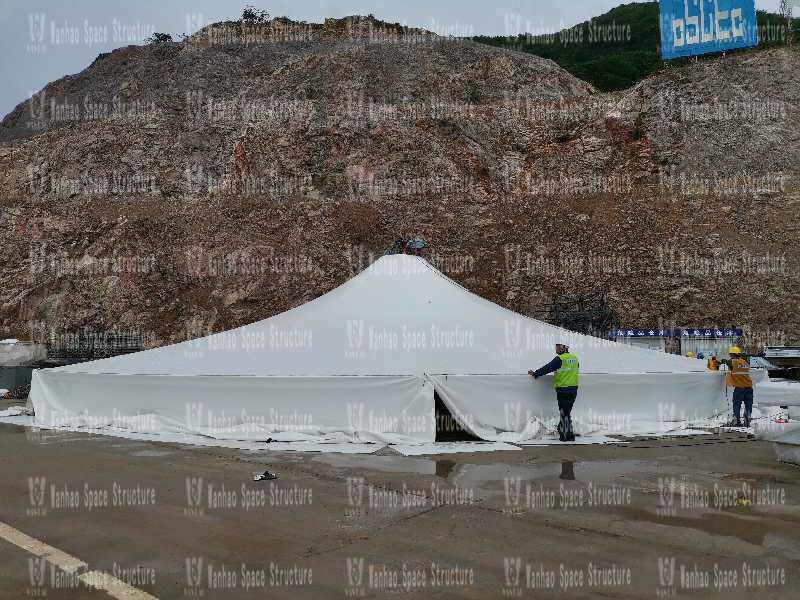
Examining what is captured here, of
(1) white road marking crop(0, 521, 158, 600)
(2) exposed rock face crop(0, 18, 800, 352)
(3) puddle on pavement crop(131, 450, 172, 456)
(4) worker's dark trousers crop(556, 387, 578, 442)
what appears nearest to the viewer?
(1) white road marking crop(0, 521, 158, 600)

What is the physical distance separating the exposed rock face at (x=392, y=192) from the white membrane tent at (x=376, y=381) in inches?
473

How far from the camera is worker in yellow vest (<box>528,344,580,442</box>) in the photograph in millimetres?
9219

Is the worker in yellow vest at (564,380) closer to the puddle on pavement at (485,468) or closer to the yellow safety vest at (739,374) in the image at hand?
the puddle on pavement at (485,468)

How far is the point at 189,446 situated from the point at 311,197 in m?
20.1

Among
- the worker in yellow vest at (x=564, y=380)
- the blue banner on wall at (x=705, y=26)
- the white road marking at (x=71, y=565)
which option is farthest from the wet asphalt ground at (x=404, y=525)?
the blue banner on wall at (x=705, y=26)

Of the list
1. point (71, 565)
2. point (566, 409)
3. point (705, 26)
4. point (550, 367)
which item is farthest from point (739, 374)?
point (705, 26)

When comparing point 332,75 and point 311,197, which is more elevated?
point 332,75

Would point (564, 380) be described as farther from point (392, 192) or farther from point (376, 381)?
point (392, 192)

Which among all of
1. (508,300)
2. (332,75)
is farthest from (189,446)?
(332,75)

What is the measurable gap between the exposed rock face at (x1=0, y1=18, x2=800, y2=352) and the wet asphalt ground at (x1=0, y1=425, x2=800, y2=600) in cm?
1578

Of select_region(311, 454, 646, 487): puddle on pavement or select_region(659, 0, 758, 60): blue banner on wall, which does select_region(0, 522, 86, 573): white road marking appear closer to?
select_region(311, 454, 646, 487): puddle on pavement

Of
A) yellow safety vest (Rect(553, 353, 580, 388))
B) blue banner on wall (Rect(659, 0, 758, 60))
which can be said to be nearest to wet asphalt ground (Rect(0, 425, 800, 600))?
yellow safety vest (Rect(553, 353, 580, 388))

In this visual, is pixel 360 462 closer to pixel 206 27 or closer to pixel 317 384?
pixel 317 384

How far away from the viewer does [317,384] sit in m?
9.24
